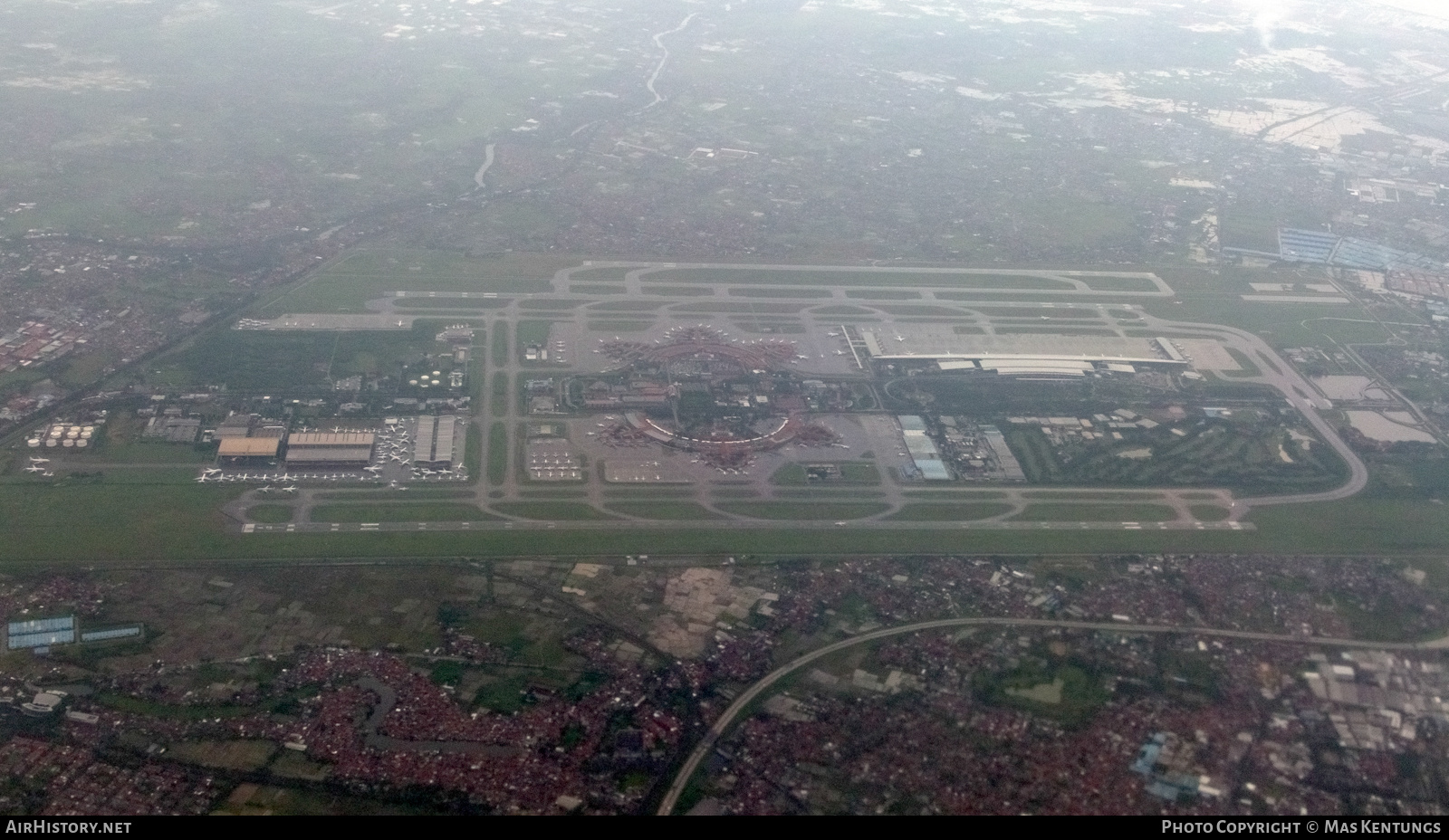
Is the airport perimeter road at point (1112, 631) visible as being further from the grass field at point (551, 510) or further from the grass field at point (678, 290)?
the grass field at point (678, 290)

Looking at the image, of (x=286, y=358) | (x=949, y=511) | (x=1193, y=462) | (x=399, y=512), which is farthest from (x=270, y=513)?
(x=1193, y=462)

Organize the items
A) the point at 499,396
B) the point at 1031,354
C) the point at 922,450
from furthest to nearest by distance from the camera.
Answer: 1. the point at 1031,354
2. the point at 499,396
3. the point at 922,450

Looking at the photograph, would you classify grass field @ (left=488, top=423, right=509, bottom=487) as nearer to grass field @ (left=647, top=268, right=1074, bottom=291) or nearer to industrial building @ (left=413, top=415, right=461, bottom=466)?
industrial building @ (left=413, top=415, right=461, bottom=466)

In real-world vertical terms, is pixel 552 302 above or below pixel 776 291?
above

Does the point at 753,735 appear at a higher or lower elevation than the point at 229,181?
lower

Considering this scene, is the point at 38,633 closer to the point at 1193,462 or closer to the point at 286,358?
the point at 286,358

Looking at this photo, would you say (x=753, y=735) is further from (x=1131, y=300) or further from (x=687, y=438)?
Answer: (x=1131, y=300)

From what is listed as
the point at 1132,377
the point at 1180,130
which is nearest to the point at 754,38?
the point at 1180,130
